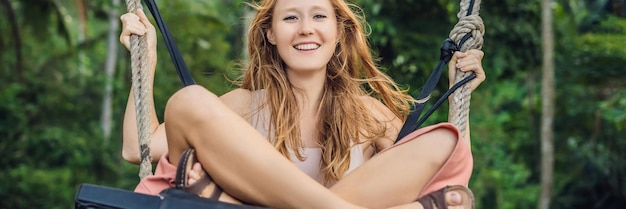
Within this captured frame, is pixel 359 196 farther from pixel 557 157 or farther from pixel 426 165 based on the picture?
pixel 557 157

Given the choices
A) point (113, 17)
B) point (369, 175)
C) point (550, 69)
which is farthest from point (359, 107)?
point (113, 17)

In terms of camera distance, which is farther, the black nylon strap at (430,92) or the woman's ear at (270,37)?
the woman's ear at (270,37)

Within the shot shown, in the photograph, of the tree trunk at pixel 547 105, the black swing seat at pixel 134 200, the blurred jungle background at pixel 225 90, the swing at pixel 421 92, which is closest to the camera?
the black swing seat at pixel 134 200

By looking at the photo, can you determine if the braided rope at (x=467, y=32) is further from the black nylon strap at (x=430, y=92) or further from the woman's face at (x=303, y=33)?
the woman's face at (x=303, y=33)

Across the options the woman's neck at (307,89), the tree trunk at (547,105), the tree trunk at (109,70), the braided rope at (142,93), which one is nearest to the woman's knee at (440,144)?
the woman's neck at (307,89)

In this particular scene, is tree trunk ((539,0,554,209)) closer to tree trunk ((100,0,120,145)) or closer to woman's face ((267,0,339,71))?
tree trunk ((100,0,120,145))

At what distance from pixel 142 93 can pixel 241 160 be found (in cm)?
41

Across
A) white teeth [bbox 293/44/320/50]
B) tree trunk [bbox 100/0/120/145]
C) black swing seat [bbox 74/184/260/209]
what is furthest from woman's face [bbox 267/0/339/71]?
tree trunk [bbox 100/0/120/145]

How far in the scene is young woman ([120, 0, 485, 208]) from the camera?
1.73 m

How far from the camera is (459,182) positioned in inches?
71.0

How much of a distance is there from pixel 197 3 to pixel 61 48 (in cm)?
274

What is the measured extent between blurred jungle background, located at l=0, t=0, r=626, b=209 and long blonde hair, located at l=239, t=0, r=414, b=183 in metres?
3.37

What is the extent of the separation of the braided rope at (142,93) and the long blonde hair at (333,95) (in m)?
0.24

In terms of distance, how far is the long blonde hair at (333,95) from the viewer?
82.0 inches
